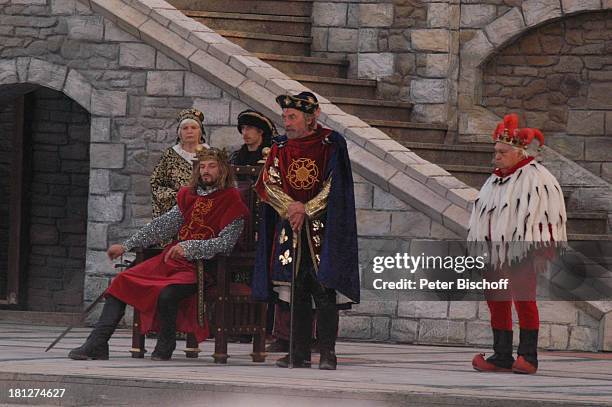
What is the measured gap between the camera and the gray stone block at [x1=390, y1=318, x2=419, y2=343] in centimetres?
1377

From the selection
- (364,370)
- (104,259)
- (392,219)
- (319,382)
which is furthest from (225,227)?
(104,259)

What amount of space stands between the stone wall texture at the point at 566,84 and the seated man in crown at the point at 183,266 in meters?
6.49

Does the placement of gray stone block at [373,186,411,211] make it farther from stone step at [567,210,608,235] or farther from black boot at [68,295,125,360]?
black boot at [68,295,125,360]

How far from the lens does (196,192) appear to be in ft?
36.2

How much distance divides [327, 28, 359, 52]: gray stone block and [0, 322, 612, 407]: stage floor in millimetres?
6213

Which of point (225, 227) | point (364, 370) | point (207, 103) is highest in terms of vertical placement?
point (207, 103)

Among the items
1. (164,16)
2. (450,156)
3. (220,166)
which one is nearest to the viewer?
(220,166)

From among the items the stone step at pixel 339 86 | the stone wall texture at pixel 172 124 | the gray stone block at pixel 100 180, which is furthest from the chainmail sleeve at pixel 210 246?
the stone step at pixel 339 86

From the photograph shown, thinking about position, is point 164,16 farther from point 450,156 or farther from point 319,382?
point 319,382

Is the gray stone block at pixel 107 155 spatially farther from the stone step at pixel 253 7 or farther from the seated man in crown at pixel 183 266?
the seated man in crown at pixel 183 266

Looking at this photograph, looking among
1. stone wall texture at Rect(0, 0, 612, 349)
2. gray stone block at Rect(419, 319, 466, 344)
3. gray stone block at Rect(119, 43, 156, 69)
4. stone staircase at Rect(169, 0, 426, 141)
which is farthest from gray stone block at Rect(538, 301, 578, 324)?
gray stone block at Rect(119, 43, 156, 69)

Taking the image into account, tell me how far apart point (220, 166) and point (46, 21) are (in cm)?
477

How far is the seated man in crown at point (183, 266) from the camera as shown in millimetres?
10688

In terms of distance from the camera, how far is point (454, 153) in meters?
15.9
